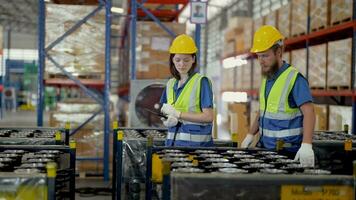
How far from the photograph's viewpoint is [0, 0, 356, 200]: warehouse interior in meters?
2.68

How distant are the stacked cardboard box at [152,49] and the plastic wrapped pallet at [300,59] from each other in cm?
250

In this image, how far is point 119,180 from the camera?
5191 millimetres

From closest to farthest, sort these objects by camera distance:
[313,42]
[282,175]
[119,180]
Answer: [282,175], [119,180], [313,42]

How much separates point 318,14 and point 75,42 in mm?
4305

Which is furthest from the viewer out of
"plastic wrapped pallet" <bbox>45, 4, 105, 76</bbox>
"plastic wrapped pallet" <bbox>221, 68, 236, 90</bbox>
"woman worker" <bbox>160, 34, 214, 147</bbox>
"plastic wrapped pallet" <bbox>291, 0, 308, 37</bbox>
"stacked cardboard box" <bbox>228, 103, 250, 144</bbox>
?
"plastic wrapped pallet" <bbox>221, 68, 236, 90</bbox>

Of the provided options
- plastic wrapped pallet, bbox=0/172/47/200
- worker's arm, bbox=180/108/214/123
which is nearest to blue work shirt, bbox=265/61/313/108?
worker's arm, bbox=180/108/214/123

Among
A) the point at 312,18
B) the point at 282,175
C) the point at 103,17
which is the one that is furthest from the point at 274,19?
the point at 282,175

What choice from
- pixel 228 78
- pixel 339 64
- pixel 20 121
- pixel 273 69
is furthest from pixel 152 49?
pixel 20 121

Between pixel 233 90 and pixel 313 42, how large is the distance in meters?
5.04

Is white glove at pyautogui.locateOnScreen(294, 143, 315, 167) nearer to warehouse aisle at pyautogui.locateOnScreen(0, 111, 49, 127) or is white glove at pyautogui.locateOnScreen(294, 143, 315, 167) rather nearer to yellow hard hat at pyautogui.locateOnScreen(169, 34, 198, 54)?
yellow hard hat at pyautogui.locateOnScreen(169, 34, 198, 54)

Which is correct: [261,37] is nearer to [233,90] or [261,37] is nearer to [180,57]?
[180,57]

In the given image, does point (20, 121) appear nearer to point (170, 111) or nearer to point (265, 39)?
point (170, 111)

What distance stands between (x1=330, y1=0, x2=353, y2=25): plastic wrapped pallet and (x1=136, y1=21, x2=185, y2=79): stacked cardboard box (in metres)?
2.57

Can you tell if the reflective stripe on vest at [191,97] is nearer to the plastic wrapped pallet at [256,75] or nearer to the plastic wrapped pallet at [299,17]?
the plastic wrapped pallet at [299,17]
